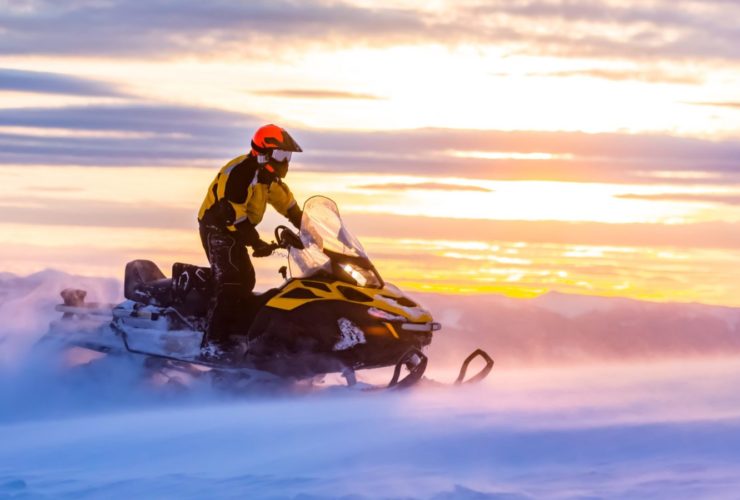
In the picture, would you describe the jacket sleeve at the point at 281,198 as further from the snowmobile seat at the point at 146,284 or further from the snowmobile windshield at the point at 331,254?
the snowmobile seat at the point at 146,284

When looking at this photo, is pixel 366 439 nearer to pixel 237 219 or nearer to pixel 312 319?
pixel 312 319

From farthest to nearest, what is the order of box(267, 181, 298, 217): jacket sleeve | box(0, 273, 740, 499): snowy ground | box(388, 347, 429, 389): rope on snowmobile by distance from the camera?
box(267, 181, 298, 217): jacket sleeve
box(388, 347, 429, 389): rope on snowmobile
box(0, 273, 740, 499): snowy ground

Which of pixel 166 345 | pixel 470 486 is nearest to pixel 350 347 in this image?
pixel 166 345

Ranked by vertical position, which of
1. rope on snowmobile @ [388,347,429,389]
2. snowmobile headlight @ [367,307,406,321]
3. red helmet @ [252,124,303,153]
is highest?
red helmet @ [252,124,303,153]

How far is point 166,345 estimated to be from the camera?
1809cm

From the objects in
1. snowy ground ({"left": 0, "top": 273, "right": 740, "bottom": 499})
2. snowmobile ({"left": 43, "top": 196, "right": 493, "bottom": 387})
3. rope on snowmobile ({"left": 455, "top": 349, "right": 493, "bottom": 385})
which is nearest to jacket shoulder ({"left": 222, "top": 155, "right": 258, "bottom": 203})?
snowmobile ({"left": 43, "top": 196, "right": 493, "bottom": 387})

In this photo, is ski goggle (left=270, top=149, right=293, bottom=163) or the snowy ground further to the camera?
ski goggle (left=270, top=149, right=293, bottom=163)

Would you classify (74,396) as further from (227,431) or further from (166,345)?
(227,431)

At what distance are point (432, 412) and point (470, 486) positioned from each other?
2.74 metres

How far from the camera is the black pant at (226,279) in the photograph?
17.4 m

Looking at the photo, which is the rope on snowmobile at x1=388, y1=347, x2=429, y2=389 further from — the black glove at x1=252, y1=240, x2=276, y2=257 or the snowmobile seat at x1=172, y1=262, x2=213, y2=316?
the snowmobile seat at x1=172, y1=262, x2=213, y2=316

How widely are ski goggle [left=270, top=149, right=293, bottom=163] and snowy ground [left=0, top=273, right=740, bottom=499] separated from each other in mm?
2345

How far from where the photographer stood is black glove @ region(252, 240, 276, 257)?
1750 centimetres

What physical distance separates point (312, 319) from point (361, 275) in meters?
0.69
